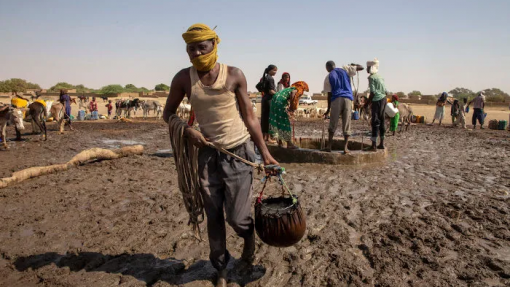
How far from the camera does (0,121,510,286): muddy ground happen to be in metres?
2.83

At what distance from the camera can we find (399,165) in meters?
7.07

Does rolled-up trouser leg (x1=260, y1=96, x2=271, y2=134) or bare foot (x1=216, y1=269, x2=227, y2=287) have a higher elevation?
rolled-up trouser leg (x1=260, y1=96, x2=271, y2=134)

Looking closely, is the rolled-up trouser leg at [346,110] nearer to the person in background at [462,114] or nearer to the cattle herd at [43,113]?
the cattle herd at [43,113]

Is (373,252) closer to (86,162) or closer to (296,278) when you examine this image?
(296,278)

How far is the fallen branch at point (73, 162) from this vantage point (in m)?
5.74

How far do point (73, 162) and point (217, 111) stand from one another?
552cm

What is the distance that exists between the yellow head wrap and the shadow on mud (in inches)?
64.8

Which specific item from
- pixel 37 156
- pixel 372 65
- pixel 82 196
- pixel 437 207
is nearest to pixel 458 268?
pixel 437 207

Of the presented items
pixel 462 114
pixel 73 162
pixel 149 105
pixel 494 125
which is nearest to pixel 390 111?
pixel 462 114

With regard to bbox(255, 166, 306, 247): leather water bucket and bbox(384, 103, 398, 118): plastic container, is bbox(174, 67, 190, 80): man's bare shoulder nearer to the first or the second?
bbox(255, 166, 306, 247): leather water bucket

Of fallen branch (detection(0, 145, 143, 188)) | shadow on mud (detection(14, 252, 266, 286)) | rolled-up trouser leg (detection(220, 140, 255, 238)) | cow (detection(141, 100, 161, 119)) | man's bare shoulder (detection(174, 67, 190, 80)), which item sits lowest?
shadow on mud (detection(14, 252, 266, 286))

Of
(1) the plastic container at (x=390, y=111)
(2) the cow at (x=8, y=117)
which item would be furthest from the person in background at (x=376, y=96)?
(2) the cow at (x=8, y=117)

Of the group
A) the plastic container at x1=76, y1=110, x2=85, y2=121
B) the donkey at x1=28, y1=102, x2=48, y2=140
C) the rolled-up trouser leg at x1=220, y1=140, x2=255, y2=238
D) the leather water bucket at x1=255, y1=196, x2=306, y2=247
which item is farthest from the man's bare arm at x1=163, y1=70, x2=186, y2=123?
the plastic container at x1=76, y1=110, x2=85, y2=121

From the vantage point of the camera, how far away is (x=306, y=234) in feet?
11.8
